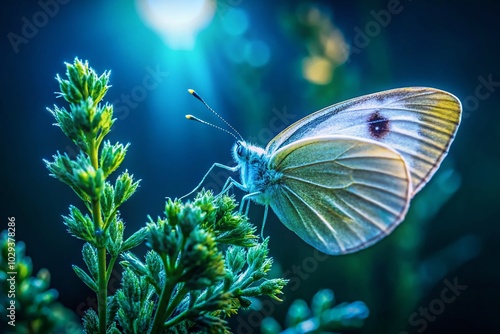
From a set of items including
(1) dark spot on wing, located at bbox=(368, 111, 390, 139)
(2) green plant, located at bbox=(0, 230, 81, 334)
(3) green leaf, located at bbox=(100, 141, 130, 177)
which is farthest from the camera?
(1) dark spot on wing, located at bbox=(368, 111, 390, 139)

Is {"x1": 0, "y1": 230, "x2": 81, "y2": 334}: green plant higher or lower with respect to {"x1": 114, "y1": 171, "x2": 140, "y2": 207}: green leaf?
lower

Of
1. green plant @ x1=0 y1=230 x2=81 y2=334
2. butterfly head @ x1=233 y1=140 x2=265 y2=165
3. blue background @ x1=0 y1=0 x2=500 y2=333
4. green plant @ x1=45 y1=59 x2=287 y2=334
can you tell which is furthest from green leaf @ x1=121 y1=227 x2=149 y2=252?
blue background @ x1=0 y1=0 x2=500 y2=333

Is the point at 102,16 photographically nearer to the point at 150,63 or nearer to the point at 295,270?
the point at 150,63

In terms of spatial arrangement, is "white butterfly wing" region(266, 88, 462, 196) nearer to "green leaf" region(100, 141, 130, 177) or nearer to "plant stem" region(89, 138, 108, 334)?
"green leaf" region(100, 141, 130, 177)

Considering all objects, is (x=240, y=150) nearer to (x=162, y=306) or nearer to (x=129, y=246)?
(x=129, y=246)

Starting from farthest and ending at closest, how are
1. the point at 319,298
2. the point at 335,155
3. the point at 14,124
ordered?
the point at 14,124, the point at 335,155, the point at 319,298

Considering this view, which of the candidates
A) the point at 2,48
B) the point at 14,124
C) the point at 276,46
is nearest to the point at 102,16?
the point at 2,48

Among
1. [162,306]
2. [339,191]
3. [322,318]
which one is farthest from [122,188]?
[339,191]

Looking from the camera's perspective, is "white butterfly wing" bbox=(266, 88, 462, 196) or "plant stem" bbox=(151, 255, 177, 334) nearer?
"plant stem" bbox=(151, 255, 177, 334)
